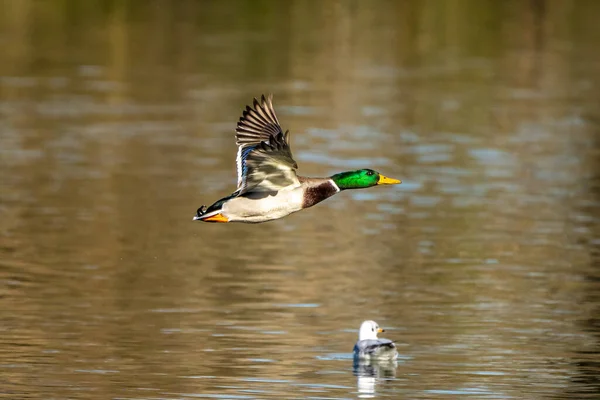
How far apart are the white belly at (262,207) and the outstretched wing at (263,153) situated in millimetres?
99

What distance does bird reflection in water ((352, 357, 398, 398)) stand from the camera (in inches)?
626

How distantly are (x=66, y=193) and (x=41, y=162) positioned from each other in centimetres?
281

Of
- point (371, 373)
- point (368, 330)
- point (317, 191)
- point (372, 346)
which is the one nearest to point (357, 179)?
point (317, 191)

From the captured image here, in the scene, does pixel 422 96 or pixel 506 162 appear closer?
pixel 506 162

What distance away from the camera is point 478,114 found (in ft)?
116

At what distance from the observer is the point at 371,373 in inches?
643

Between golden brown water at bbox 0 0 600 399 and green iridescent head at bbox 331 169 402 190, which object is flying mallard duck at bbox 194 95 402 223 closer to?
green iridescent head at bbox 331 169 402 190

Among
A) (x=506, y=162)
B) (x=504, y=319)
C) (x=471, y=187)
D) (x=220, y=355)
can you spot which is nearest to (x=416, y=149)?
(x=506, y=162)

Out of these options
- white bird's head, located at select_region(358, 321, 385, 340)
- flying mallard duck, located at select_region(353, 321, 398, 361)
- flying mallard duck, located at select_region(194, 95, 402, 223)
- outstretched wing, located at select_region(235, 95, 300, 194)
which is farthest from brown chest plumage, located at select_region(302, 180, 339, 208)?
white bird's head, located at select_region(358, 321, 385, 340)

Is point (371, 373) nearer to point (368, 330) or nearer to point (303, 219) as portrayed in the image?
point (368, 330)

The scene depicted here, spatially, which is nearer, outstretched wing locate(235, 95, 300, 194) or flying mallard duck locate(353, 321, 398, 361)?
outstretched wing locate(235, 95, 300, 194)

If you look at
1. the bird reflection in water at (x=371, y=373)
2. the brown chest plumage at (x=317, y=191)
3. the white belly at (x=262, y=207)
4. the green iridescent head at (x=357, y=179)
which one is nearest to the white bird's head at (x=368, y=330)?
the bird reflection in water at (x=371, y=373)

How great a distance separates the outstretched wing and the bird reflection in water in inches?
115

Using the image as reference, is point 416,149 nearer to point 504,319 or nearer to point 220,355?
point 504,319
